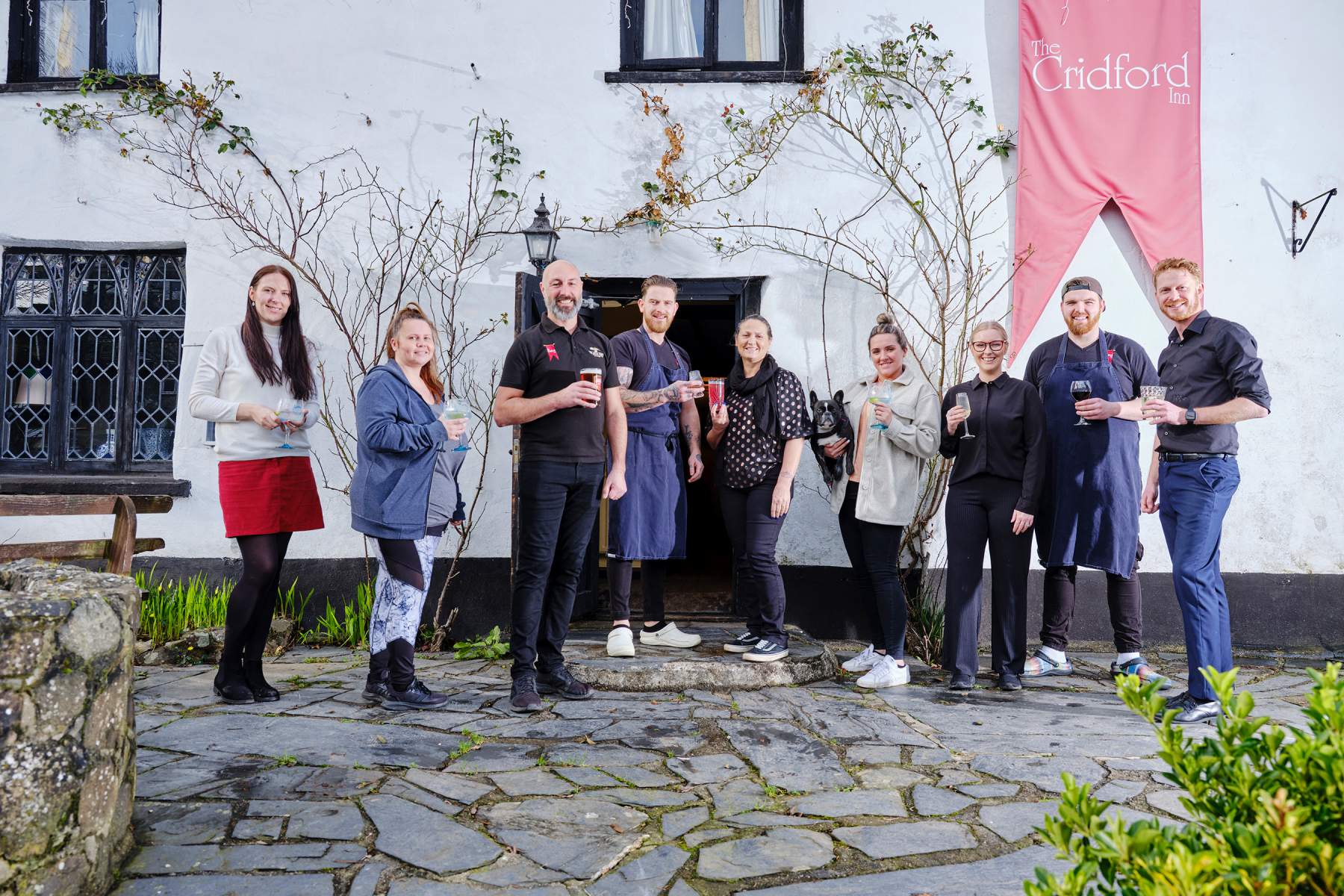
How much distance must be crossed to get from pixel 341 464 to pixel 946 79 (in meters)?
4.52

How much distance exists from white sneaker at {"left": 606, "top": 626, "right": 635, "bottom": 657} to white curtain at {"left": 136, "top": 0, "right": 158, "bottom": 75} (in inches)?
192

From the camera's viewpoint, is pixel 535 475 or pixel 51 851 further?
pixel 535 475

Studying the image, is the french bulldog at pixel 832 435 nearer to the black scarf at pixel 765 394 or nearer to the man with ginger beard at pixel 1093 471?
the black scarf at pixel 765 394

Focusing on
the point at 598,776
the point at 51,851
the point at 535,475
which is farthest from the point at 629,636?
the point at 51,851

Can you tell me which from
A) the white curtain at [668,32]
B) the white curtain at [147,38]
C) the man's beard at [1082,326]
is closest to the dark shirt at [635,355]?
the man's beard at [1082,326]

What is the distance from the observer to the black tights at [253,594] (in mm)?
4109

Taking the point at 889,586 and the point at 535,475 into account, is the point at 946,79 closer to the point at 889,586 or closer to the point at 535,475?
the point at 889,586

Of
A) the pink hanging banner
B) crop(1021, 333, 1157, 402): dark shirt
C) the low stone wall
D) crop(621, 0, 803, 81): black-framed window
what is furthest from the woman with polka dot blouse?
the low stone wall

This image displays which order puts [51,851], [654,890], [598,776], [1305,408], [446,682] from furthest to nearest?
1. [1305,408]
2. [446,682]
3. [598,776]
4. [654,890]
5. [51,851]

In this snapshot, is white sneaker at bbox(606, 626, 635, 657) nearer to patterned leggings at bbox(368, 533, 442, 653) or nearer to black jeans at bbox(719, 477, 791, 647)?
black jeans at bbox(719, 477, 791, 647)

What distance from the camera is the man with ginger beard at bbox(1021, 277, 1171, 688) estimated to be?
188 inches

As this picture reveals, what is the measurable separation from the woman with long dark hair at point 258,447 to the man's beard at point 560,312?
3.66ft

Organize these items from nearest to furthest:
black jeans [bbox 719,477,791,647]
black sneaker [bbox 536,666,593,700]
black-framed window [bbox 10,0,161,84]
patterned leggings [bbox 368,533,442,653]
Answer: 1. patterned leggings [bbox 368,533,442,653]
2. black sneaker [bbox 536,666,593,700]
3. black jeans [bbox 719,477,791,647]
4. black-framed window [bbox 10,0,161,84]

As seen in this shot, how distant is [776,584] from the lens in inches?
194
